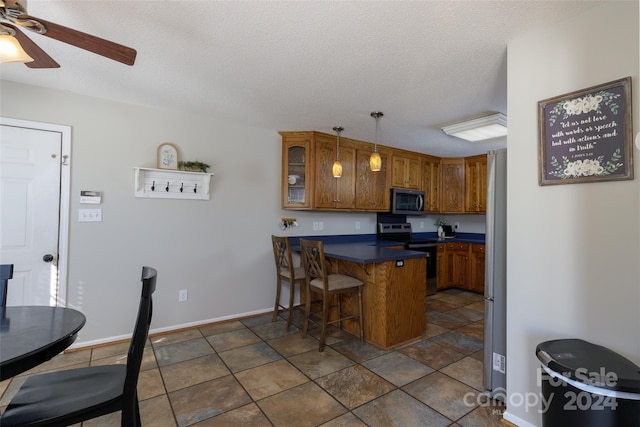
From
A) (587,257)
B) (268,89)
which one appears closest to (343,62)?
(268,89)

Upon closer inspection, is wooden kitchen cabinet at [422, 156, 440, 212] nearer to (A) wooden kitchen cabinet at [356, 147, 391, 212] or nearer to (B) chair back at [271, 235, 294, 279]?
(A) wooden kitchen cabinet at [356, 147, 391, 212]

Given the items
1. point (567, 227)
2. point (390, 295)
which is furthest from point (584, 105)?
point (390, 295)

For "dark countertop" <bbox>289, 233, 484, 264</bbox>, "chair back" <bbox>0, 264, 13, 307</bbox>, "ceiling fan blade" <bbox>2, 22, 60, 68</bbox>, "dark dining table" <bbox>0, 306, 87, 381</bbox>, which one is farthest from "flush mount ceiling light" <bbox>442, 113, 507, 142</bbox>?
"chair back" <bbox>0, 264, 13, 307</bbox>

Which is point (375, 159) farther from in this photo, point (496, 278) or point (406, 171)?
point (406, 171)

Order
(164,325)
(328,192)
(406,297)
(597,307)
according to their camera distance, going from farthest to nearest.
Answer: (328,192) < (164,325) < (406,297) < (597,307)

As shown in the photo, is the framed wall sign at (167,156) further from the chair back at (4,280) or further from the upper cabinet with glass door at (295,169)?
the chair back at (4,280)

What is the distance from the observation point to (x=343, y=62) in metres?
2.05

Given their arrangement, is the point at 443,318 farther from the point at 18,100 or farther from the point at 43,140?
the point at 18,100

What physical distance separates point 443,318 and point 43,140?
14.6ft

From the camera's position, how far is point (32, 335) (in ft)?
3.92

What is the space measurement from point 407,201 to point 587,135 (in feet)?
10.7

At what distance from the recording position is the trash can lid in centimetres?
107

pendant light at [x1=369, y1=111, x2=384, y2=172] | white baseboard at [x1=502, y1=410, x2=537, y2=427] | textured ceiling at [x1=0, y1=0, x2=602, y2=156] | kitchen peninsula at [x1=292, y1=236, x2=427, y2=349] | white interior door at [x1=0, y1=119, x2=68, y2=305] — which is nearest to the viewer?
textured ceiling at [x1=0, y1=0, x2=602, y2=156]

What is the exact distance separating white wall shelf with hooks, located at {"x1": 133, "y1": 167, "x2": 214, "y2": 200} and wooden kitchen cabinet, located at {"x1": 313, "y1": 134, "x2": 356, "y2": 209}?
131cm
